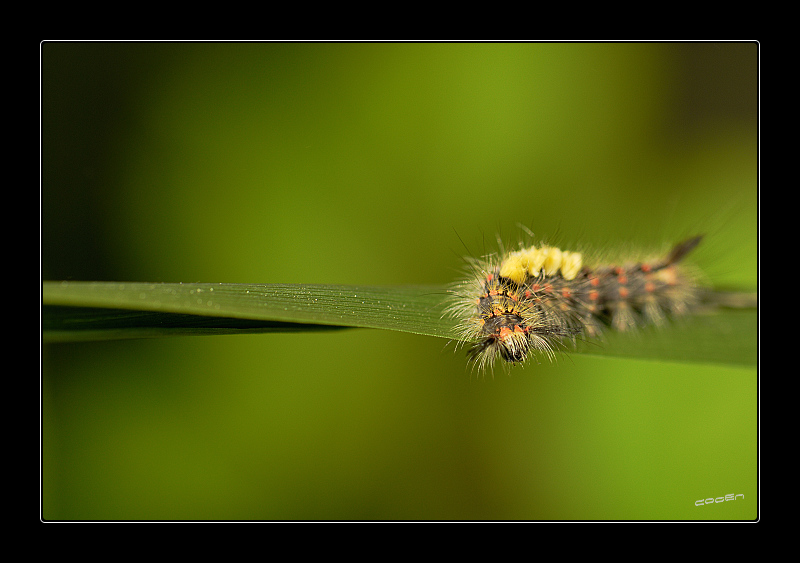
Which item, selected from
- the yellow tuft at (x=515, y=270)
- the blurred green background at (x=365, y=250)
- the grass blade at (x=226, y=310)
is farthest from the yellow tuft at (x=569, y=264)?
the blurred green background at (x=365, y=250)

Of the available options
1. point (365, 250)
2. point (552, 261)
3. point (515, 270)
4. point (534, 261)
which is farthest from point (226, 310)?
point (365, 250)

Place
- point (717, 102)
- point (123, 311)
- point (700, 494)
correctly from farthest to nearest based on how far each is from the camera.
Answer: point (717, 102) → point (700, 494) → point (123, 311)

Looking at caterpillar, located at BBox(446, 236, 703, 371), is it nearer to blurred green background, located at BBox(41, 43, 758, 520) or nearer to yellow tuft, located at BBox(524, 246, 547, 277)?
yellow tuft, located at BBox(524, 246, 547, 277)

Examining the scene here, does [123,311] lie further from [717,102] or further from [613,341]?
[717,102]

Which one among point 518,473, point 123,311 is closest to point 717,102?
point 518,473

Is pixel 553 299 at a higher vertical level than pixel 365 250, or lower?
lower

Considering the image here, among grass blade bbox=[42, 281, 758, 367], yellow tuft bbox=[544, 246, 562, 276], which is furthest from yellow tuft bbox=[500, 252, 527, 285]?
grass blade bbox=[42, 281, 758, 367]

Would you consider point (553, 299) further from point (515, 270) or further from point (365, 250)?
point (365, 250)
